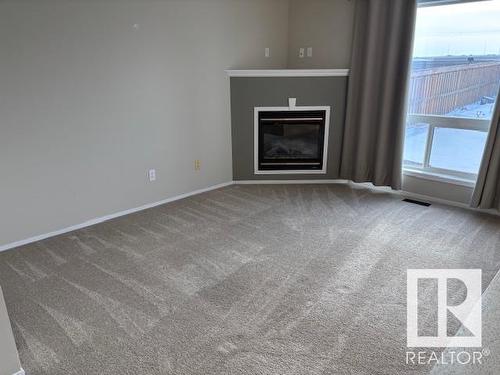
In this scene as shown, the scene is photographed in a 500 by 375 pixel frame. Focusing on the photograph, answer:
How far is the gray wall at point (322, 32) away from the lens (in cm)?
414

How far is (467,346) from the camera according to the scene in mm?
1900

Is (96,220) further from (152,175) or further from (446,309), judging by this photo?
(446,309)

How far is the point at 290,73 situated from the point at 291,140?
2.63 ft

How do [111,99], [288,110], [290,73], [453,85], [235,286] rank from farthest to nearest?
[288,110] → [290,73] → [453,85] → [111,99] → [235,286]

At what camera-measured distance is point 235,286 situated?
7.95ft

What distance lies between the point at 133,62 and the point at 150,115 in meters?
0.53

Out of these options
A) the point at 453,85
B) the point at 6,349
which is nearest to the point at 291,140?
the point at 453,85

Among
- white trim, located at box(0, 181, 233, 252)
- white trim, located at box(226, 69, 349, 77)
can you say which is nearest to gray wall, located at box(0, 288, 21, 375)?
white trim, located at box(0, 181, 233, 252)

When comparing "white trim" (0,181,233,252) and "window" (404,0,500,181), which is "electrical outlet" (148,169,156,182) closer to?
"white trim" (0,181,233,252)

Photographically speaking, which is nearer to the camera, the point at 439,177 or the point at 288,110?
the point at 439,177

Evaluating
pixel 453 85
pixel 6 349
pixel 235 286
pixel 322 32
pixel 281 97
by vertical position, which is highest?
pixel 322 32

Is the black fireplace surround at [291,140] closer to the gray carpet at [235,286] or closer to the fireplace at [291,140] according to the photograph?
the fireplace at [291,140]

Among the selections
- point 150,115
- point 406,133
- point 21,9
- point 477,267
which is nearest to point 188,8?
point 150,115
